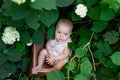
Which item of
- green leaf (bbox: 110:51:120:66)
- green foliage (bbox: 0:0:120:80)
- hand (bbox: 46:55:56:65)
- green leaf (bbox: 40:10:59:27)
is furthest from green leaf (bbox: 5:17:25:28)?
green leaf (bbox: 110:51:120:66)

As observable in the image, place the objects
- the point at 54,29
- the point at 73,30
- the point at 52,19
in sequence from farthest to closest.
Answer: the point at 73,30 < the point at 54,29 < the point at 52,19

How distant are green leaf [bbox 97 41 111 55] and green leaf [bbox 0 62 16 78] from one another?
0.46m

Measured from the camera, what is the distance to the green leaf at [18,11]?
63.8 inches

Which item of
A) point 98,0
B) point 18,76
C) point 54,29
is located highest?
point 98,0

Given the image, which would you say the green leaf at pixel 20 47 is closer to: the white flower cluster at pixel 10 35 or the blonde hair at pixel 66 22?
the white flower cluster at pixel 10 35

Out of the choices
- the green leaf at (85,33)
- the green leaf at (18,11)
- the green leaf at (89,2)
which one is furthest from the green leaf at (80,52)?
the green leaf at (18,11)

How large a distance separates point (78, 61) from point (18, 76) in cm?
39

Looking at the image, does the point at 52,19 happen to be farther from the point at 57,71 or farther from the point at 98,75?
the point at 98,75

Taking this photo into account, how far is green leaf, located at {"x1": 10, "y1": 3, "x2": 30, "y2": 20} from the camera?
1.62 meters

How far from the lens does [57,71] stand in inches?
71.1

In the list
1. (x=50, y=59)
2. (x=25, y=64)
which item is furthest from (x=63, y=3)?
(x=25, y=64)

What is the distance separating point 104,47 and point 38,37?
34 cm

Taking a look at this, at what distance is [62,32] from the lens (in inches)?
70.6

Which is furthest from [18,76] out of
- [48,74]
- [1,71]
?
[48,74]
